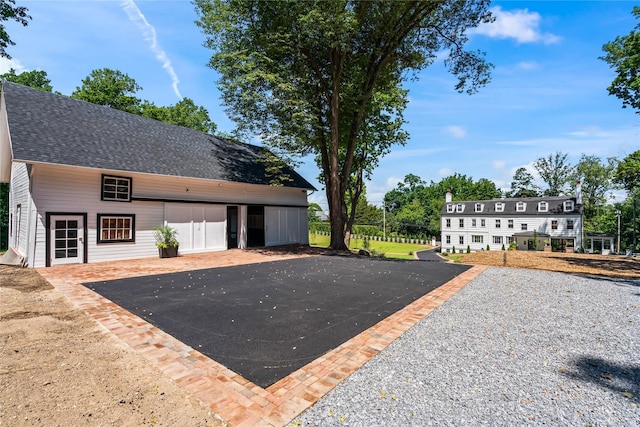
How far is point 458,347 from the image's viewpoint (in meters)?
3.62

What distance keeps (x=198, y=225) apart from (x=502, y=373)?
13.1 meters

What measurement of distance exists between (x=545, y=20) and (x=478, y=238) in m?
35.8

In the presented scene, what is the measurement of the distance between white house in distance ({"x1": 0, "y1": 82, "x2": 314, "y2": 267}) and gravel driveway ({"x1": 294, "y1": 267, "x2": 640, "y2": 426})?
11.4 m

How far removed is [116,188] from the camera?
1111 cm

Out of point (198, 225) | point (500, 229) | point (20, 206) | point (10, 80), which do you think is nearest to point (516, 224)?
point (500, 229)

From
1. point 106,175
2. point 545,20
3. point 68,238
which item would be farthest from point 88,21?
point 545,20

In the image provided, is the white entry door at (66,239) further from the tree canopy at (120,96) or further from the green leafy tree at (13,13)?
the tree canopy at (120,96)

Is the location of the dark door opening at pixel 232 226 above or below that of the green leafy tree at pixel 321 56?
below

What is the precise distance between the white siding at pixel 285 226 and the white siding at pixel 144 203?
78cm

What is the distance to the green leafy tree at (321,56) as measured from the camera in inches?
484

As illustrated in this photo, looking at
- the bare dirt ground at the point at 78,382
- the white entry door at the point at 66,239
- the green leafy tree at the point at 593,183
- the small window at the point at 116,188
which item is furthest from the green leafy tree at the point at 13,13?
the green leafy tree at the point at 593,183

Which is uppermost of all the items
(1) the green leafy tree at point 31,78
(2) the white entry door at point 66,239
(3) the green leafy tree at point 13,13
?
(1) the green leafy tree at point 31,78

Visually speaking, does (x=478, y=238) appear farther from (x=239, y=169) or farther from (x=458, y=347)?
(x=458, y=347)

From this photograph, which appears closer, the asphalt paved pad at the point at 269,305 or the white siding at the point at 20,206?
the asphalt paved pad at the point at 269,305
